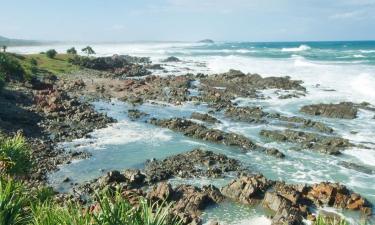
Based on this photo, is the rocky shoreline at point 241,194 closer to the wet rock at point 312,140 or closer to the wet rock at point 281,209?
the wet rock at point 281,209

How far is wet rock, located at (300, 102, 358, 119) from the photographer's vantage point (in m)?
52.8

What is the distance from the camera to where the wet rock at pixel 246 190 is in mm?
29031

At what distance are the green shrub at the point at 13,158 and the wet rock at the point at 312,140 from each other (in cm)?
2465

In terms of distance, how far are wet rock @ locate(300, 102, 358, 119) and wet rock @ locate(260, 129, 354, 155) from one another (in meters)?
10.0

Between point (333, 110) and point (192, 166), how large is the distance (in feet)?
80.8

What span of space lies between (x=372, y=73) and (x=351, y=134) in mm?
46670

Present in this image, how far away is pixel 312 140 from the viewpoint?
4222cm

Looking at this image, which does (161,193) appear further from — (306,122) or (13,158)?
(306,122)

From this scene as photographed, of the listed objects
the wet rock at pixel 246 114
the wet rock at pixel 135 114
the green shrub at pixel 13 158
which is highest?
the green shrub at pixel 13 158

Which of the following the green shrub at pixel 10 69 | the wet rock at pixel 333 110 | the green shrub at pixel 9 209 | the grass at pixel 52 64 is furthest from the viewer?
the grass at pixel 52 64

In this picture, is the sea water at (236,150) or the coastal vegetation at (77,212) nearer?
the coastal vegetation at (77,212)

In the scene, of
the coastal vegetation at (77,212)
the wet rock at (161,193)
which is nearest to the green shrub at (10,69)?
the wet rock at (161,193)

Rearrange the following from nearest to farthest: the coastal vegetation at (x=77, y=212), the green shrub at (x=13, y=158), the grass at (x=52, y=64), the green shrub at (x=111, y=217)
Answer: the green shrub at (x=111, y=217), the coastal vegetation at (x=77, y=212), the green shrub at (x=13, y=158), the grass at (x=52, y=64)

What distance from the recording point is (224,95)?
6475 cm
